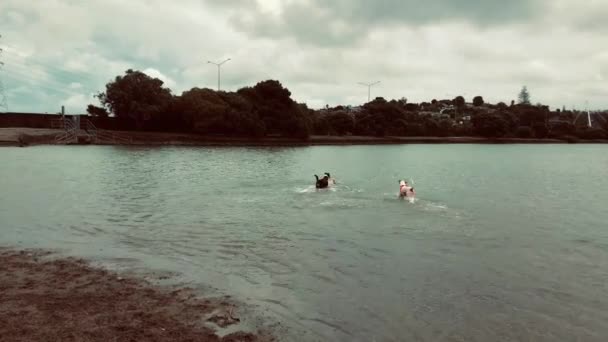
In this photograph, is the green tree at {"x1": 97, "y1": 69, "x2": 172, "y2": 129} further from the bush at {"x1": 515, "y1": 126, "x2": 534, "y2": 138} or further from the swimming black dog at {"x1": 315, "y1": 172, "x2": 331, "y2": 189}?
the bush at {"x1": 515, "y1": 126, "x2": 534, "y2": 138}

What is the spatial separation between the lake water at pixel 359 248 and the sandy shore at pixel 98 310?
125 centimetres

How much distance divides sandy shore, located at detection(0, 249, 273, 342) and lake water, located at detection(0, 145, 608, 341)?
1.25 m

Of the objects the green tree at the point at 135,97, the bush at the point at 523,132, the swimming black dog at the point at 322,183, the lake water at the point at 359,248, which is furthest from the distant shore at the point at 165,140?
the swimming black dog at the point at 322,183

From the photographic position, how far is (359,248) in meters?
16.0

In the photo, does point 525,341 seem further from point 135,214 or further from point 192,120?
point 192,120

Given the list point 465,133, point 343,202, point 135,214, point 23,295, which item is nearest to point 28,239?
point 135,214

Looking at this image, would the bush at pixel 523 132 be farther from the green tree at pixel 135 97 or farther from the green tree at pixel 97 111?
the green tree at pixel 97 111

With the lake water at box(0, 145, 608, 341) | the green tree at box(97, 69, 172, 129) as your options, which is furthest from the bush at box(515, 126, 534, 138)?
the lake water at box(0, 145, 608, 341)

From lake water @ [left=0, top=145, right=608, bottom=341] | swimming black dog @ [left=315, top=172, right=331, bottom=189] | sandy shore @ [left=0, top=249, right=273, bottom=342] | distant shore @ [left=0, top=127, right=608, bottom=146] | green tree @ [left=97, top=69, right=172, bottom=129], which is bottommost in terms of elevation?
lake water @ [left=0, top=145, right=608, bottom=341]

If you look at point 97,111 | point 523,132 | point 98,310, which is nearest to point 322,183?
point 98,310

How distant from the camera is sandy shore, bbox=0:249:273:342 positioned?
321 inches

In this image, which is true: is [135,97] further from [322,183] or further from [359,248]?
[359,248]

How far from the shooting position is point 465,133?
623 ft

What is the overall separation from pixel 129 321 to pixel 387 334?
4.88 meters
